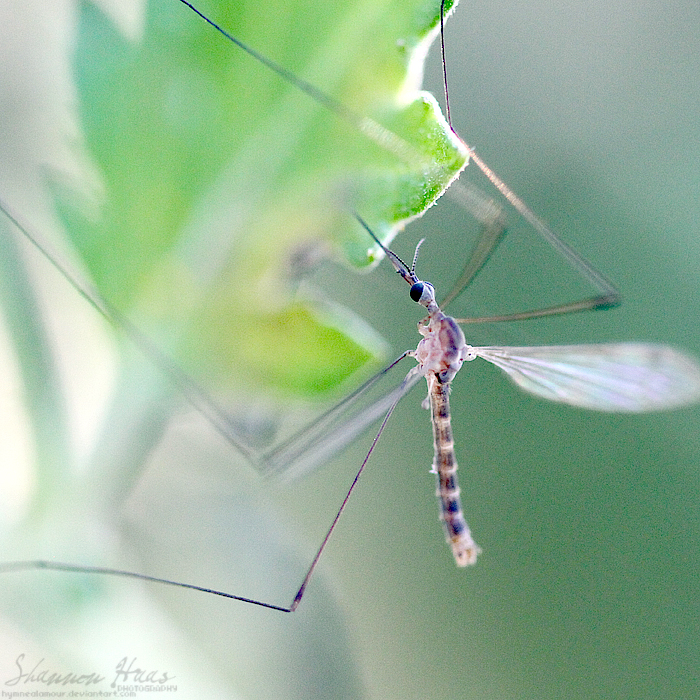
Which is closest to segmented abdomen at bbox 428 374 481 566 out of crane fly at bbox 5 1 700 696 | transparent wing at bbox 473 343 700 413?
crane fly at bbox 5 1 700 696

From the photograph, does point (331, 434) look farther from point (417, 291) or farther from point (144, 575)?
point (144, 575)

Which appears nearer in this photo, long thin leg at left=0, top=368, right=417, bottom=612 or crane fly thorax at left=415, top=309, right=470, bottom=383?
long thin leg at left=0, top=368, right=417, bottom=612

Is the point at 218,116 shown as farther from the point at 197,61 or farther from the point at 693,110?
the point at 693,110

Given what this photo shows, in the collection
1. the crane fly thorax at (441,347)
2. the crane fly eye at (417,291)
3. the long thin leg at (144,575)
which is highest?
the crane fly eye at (417,291)

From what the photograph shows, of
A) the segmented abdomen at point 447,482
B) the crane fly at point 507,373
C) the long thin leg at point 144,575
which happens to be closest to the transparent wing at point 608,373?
the crane fly at point 507,373

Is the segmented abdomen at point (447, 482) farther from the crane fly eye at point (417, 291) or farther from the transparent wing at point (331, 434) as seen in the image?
the crane fly eye at point (417, 291)

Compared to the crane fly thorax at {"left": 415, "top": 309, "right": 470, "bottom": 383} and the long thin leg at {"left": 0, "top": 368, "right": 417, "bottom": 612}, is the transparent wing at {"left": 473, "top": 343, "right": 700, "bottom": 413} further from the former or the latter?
the long thin leg at {"left": 0, "top": 368, "right": 417, "bottom": 612}

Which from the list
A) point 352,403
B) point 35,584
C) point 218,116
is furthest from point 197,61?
point 352,403

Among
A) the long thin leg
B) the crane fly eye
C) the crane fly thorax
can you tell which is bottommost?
the long thin leg
